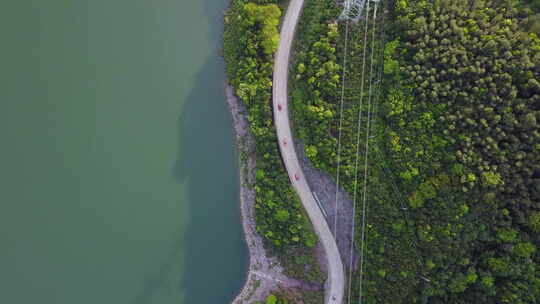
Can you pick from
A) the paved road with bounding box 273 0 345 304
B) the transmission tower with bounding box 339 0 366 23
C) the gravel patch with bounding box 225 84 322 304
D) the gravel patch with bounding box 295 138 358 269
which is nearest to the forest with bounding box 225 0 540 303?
the transmission tower with bounding box 339 0 366 23

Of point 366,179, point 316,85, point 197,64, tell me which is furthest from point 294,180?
point 197,64

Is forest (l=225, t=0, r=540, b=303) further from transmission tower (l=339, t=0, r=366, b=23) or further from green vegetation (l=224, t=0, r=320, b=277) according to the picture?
transmission tower (l=339, t=0, r=366, b=23)

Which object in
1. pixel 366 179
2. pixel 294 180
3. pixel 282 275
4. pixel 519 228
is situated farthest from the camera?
pixel 282 275

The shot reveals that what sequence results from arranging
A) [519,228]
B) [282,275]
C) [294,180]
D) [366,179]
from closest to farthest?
[519,228] < [366,179] < [294,180] < [282,275]

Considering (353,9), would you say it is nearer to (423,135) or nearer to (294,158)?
(423,135)

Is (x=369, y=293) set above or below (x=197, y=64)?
below

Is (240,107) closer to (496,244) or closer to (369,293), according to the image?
(369,293)

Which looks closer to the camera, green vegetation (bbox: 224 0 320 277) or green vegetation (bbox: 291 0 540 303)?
green vegetation (bbox: 291 0 540 303)
